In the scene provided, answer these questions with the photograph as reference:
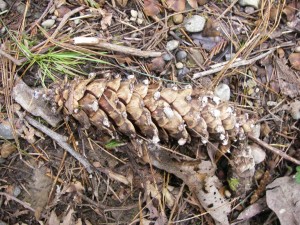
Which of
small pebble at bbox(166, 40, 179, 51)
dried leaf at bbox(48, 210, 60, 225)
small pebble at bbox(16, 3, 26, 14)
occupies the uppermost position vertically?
small pebble at bbox(16, 3, 26, 14)

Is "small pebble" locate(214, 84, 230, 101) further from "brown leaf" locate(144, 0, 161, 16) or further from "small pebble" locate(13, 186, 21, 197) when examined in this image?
"small pebble" locate(13, 186, 21, 197)

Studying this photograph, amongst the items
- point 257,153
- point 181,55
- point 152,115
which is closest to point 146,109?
point 152,115

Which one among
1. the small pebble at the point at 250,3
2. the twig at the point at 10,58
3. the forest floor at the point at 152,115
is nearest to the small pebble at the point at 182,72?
the forest floor at the point at 152,115

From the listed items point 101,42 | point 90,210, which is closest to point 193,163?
point 90,210

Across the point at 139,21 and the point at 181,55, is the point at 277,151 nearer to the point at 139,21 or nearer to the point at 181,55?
the point at 181,55

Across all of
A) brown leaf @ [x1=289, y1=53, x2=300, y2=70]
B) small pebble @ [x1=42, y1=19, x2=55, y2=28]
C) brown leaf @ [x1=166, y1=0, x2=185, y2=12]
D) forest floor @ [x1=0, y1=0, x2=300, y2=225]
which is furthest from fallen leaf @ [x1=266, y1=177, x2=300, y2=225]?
small pebble @ [x1=42, y1=19, x2=55, y2=28]

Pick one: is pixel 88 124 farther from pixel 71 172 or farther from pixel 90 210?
pixel 90 210
